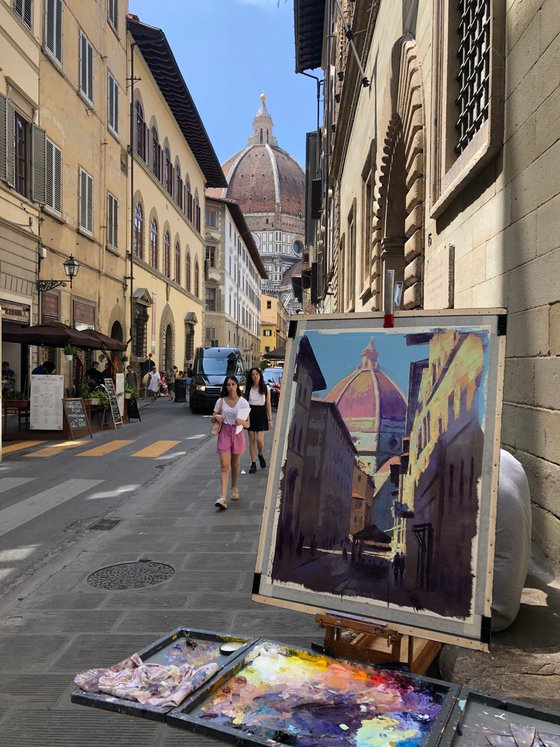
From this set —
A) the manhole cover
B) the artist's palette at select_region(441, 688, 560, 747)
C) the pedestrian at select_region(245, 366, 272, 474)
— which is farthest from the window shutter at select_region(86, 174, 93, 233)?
the artist's palette at select_region(441, 688, 560, 747)

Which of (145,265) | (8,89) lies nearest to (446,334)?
(8,89)

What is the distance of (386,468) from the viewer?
9.16 feet

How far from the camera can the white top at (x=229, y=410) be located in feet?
25.5

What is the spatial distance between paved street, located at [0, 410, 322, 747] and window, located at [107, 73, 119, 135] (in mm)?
21241

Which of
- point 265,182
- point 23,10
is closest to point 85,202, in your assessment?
point 23,10

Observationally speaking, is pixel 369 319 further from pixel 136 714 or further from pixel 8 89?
pixel 8 89

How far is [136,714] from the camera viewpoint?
7.73 feet

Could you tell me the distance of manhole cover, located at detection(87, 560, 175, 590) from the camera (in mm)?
4898

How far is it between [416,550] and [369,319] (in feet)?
3.33

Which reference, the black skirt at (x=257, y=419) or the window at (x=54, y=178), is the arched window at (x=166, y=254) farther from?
the black skirt at (x=257, y=419)

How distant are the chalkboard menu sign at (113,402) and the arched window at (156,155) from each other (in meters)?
18.0

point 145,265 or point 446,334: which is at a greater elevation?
point 145,265

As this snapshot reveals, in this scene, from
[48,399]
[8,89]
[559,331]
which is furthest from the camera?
[8,89]

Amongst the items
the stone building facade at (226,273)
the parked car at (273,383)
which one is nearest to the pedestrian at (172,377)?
the parked car at (273,383)
